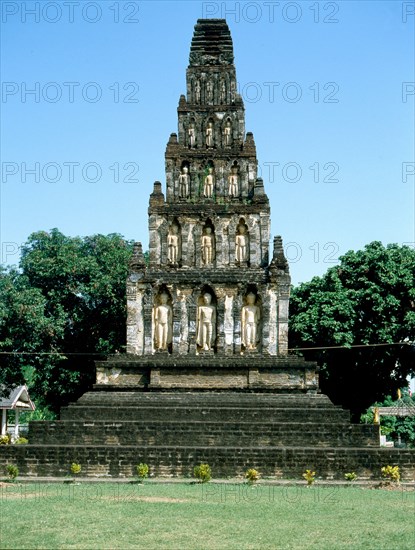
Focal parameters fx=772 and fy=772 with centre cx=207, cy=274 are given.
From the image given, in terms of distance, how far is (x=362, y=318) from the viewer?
35781mm

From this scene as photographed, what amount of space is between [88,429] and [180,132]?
12.9 m

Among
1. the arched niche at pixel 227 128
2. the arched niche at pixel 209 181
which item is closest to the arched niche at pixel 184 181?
the arched niche at pixel 209 181

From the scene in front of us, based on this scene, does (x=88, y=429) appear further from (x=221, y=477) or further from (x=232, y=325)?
(x=232, y=325)

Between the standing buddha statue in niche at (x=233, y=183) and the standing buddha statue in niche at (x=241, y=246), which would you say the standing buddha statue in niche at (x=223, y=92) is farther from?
the standing buddha statue in niche at (x=241, y=246)

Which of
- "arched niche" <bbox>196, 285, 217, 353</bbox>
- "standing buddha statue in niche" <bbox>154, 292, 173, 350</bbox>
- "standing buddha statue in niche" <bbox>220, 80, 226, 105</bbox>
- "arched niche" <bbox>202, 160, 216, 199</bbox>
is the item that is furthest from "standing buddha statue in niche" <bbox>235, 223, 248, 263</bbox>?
"standing buddha statue in niche" <bbox>220, 80, 226, 105</bbox>

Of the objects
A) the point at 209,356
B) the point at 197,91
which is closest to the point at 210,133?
the point at 197,91

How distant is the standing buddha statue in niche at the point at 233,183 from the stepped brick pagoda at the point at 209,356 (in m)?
0.05

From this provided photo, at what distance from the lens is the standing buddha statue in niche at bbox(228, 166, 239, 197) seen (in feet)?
96.6

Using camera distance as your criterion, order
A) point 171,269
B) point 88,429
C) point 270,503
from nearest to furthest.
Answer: point 270,503, point 88,429, point 171,269

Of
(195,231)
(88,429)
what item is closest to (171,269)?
(195,231)

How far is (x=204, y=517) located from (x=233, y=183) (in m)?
17.7

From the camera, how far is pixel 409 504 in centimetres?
1569

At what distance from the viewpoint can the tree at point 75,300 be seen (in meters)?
38.8

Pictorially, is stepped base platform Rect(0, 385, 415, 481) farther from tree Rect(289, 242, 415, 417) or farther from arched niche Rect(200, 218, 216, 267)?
tree Rect(289, 242, 415, 417)
